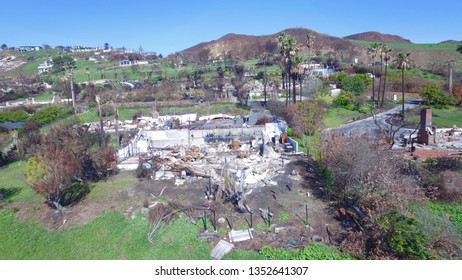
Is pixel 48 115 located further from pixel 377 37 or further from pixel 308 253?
pixel 377 37

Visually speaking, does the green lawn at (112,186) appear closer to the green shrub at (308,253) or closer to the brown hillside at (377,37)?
the green shrub at (308,253)

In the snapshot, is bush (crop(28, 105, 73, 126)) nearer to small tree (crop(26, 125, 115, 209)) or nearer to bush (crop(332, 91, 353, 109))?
small tree (crop(26, 125, 115, 209))

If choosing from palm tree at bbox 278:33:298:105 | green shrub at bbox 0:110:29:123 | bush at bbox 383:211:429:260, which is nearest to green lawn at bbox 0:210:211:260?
bush at bbox 383:211:429:260

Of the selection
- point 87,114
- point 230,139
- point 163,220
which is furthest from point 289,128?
point 87,114

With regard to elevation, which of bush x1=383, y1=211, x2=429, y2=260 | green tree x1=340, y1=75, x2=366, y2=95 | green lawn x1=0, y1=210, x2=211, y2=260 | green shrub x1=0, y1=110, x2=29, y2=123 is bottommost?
green lawn x1=0, y1=210, x2=211, y2=260

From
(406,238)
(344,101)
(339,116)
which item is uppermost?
(344,101)

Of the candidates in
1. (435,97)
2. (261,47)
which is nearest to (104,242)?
(435,97)
